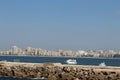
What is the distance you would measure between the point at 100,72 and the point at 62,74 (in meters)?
5.36

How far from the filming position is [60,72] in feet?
180

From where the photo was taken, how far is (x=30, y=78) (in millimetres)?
56969

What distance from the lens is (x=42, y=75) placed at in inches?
2251

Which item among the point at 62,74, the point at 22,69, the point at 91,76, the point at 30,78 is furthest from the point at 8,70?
the point at 91,76

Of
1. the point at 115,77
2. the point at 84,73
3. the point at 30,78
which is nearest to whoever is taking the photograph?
the point at 115,77

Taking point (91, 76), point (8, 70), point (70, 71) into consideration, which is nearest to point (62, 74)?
point (70, 71)

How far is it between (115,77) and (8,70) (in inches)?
798

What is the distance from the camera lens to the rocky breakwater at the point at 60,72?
50062 millimetres

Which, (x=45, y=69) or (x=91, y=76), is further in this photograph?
(x=45, y=69)

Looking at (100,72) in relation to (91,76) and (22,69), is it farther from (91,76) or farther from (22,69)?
(22,69)

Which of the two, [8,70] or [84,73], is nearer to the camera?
[84,73]

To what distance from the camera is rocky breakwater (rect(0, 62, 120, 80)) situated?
164ft

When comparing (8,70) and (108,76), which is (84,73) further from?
(8,70)

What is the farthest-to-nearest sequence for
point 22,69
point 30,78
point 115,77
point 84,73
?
1. point 22,69
2. point 30,78
3. point 84,73
4. point 115,77
